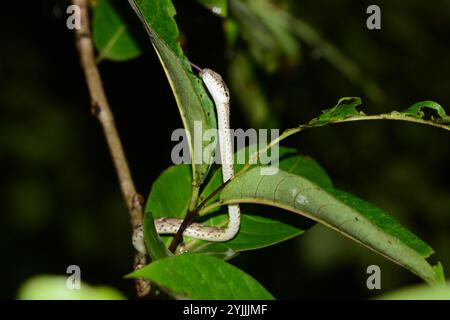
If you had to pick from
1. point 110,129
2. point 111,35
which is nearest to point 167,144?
point 111,35

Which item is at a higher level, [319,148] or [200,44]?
[319,148]

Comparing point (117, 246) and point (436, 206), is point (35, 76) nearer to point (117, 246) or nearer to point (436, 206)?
point (117, 246)

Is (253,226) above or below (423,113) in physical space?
below

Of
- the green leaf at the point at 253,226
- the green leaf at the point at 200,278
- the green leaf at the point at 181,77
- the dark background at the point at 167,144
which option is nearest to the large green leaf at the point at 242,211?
the green leaf at the point at 253,226

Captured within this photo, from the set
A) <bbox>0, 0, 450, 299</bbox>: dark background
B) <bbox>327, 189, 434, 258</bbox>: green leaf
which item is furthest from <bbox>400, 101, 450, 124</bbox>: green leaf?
<bbox>0, 0, 450, 299</bbox>: dark background

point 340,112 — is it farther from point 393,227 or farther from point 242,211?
point 242,211

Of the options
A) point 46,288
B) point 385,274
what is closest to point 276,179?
point 46,288

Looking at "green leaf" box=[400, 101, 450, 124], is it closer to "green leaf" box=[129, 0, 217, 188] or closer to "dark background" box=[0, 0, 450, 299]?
"green leaf" box=[129, 0, 217, 188]
